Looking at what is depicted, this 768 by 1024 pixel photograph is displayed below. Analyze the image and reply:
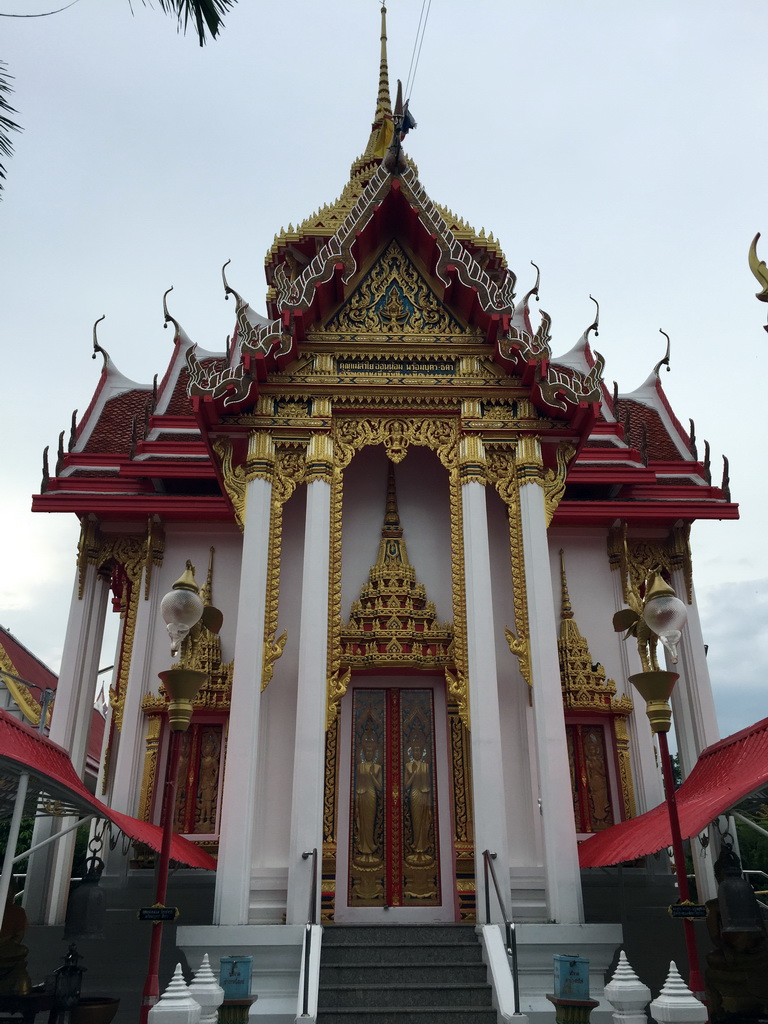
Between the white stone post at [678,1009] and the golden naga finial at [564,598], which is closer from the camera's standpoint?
the white stone post at [678,1009]

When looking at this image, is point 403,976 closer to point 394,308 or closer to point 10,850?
point 10,850

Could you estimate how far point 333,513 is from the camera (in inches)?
329

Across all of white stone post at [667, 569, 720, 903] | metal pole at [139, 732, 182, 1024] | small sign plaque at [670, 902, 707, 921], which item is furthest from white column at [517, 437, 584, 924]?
metal pole at [139, 732, 182, 1024]

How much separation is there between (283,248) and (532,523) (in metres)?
6.42

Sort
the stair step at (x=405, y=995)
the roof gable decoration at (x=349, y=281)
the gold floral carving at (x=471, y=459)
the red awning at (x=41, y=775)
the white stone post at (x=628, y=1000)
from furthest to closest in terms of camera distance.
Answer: the gold floral carving at (x=471, y=459) → the roof gable decoration at (x=349, y=281) → the stair step at (x=405, y=995) → the red awning at (x=41, y=775) → the white stone post at (x=628, y=1000)

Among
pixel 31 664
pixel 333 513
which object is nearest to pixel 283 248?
pixel 333 513

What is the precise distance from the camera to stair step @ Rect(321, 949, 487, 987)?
6.35 meters

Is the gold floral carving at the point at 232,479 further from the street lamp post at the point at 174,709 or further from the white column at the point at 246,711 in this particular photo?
the street lamp post at the point at 174,709

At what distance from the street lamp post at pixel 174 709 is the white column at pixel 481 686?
276cm

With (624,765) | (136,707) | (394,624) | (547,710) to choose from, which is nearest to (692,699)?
(624,765)

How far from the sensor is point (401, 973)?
6.41m

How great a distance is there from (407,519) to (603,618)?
2712mm

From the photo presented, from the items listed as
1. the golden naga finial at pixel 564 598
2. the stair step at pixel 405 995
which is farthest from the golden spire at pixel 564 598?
the stair step at pixel 405 995

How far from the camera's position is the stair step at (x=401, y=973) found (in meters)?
6.35
